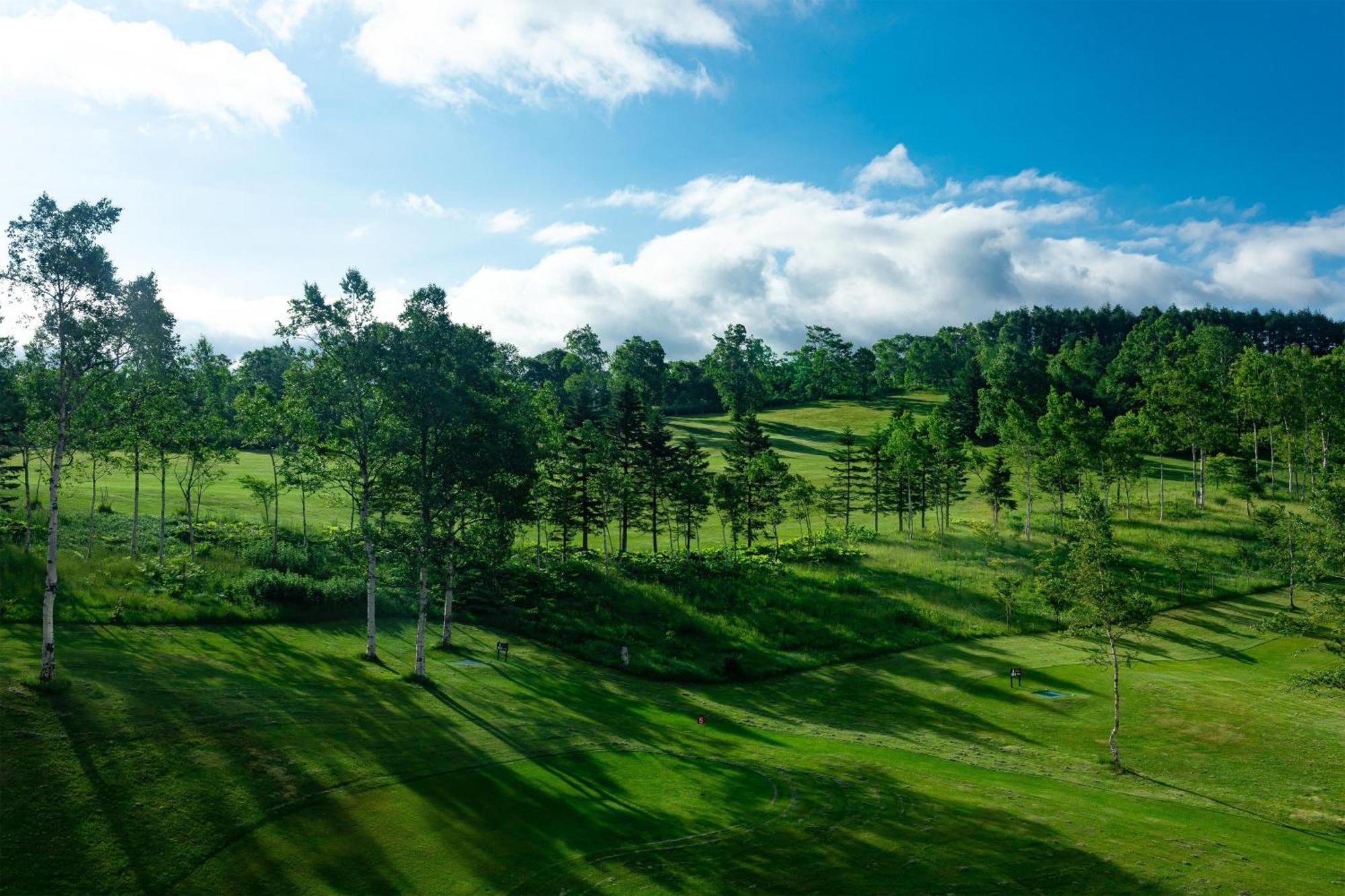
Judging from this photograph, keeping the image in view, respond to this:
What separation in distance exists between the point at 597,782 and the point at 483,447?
1850 cm

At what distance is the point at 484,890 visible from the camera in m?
18.1

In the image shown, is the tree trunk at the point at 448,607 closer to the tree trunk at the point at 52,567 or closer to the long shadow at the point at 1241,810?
the tree trunk at the point at 52,567

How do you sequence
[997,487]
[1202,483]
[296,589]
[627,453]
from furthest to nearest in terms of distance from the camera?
[1202,483], [997,487], [627,453], [296,589]

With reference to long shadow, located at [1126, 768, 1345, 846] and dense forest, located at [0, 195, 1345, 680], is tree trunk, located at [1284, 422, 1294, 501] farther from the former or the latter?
long shadow, located at [1126, 768, 1345, 846]

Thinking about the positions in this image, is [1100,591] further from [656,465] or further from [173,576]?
[173,576]

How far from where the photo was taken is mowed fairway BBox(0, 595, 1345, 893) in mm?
19016

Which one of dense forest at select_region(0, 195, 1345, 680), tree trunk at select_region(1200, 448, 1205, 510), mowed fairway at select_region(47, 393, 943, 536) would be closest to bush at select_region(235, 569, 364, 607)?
dense forest at select_region(0, 195, 1345, 680)

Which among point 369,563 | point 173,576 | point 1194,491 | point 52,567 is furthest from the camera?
point 1194,491

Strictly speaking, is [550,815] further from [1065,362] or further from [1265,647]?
[1065,362]

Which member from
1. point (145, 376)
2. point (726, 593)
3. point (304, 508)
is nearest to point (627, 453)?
point (726, 593)

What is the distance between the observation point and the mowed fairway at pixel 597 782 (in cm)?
1902

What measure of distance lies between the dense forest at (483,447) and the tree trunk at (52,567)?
154 millimetres

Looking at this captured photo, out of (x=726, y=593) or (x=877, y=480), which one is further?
(x=877, y=480)

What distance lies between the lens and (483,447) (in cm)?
3831
